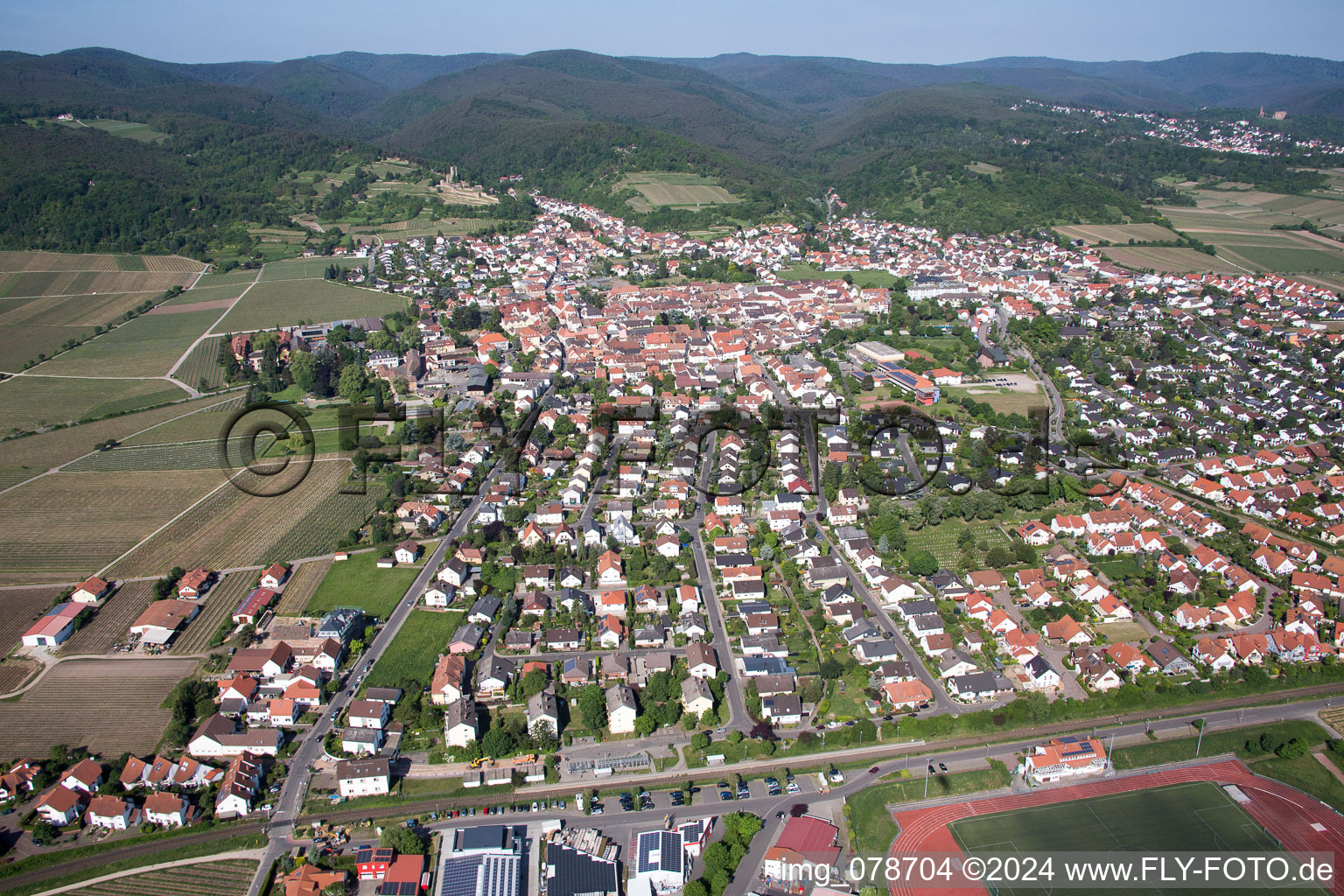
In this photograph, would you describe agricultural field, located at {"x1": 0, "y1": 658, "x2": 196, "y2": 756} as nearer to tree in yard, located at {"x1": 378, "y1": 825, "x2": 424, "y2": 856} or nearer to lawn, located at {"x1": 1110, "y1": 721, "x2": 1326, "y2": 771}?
tree in yard, located at {"x1": 378, "y1": 825, "x2": 424, "y2": 856}

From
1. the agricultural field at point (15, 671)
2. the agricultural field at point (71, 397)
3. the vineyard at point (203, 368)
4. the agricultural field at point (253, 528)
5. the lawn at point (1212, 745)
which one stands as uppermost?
the vineyard at point (203, 368)

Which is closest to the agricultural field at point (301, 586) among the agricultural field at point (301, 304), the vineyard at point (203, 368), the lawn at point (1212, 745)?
the lawn at point (1212, 745)

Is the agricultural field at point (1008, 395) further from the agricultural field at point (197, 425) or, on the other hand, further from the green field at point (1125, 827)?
the agricultural field at point (197, 425)

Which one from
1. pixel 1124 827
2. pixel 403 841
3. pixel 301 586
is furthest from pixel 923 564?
pixel 301 586

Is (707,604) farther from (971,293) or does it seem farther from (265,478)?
(971,293)

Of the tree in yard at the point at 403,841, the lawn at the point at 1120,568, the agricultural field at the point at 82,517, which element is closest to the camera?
the tree in yard at the point at 403,841

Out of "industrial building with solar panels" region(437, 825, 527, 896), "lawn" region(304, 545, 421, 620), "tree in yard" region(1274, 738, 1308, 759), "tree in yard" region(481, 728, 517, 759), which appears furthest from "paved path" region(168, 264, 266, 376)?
"tree in yard" region(1274, 738, 1308, 759)

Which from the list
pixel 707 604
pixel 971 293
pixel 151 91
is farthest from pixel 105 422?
pixel 151 91
